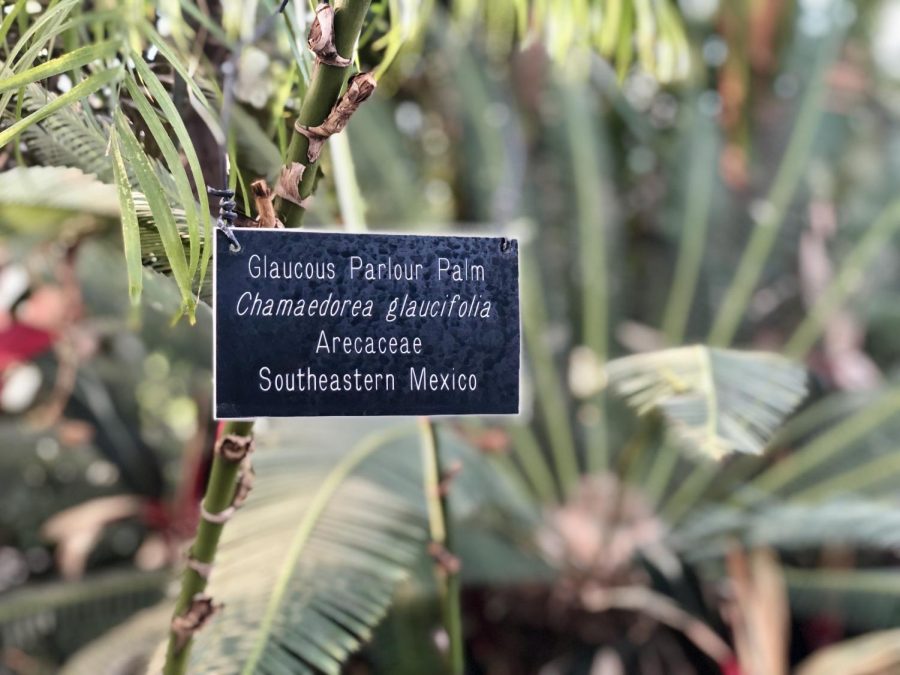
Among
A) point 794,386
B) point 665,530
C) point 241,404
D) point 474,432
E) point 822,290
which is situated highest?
point 822,290

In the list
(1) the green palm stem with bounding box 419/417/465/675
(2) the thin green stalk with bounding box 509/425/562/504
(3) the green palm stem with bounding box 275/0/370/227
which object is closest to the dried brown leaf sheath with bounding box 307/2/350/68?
(3) the green palm stem with bounding box 275/0/370/227

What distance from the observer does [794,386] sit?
90 centimetres

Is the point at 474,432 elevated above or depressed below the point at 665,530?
above

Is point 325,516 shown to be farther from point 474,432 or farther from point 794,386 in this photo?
point 474,432

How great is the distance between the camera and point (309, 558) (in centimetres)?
94

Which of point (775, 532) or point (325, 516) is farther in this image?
point (775, 532)

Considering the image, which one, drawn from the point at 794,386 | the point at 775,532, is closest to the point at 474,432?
the point at 775,532

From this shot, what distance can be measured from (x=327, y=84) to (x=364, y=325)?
155mm

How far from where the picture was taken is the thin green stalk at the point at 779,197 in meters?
2.04

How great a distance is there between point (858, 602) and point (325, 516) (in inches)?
38.2

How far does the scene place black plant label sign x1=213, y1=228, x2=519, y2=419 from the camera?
596 millimetres

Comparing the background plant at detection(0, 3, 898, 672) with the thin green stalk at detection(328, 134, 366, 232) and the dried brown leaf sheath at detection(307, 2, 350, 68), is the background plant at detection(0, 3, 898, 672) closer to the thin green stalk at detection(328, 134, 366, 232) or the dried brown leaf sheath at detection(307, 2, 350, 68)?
the thin green stalk at detection(328, 134, 366, 232)

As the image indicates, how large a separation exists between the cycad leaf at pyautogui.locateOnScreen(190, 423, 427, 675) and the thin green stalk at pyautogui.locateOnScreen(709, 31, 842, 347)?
3.51ft

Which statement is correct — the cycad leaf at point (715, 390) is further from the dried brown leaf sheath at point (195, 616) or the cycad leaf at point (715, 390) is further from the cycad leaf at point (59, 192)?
the cycad leaf at point (59, 192)
